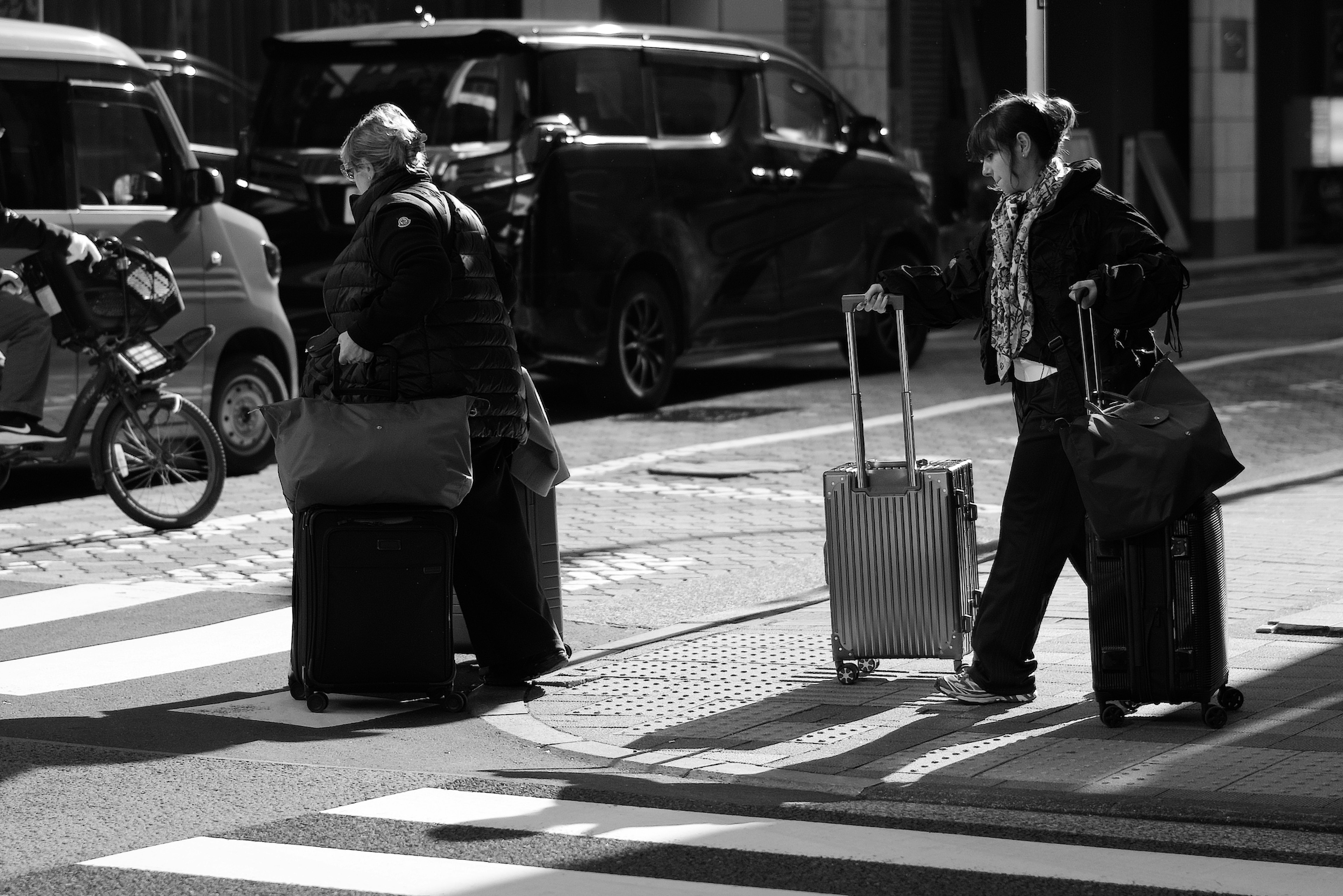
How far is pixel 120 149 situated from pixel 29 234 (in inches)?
54.1

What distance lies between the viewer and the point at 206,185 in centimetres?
1144

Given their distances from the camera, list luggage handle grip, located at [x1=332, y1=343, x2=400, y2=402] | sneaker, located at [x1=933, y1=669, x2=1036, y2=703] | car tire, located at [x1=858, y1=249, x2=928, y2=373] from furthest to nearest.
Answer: car tire, located at [x1=858, y1=249, x2=928, y2=373] → luggage handle grip, located at [x1=332, y1=343, x2=400, y2=402] → sneaker, located at [x1=933, y1=669, x2=1036, y2=703]

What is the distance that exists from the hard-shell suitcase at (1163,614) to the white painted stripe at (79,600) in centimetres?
388

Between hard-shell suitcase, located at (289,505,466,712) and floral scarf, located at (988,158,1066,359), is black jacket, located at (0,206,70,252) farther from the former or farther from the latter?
floral scarf, located at (988,158,1066,359)

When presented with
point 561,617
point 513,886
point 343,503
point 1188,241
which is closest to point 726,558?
point 561,617

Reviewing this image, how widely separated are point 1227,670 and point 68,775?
311 cm

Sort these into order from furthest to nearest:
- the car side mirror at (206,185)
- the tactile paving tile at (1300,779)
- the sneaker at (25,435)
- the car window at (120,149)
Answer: the car side mirror at (206,185) → the car window at (120,149) → the sneaker at (25,435) → the tactile paving tile at (1300,779)

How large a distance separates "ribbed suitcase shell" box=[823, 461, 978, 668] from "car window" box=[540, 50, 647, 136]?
7.41m

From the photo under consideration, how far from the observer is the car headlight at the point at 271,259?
482 inches

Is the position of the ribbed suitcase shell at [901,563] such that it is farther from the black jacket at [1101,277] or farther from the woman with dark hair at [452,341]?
the woman with dark hair at [452,341]

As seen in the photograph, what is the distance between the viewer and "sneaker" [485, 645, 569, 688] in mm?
6992

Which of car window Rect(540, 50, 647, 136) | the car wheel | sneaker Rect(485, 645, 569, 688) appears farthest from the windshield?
sneaker Rect(485, 645, 569, 688)

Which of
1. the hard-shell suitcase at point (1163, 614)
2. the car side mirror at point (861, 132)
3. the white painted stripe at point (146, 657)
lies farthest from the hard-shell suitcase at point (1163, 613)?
the car side mirror at point (861, 132)

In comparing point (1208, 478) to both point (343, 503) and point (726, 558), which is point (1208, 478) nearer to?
point (343, 503)
